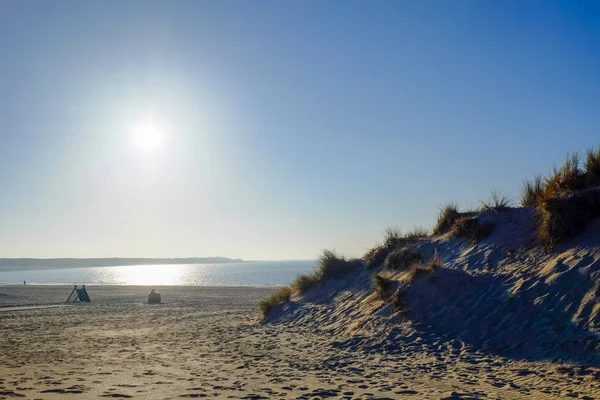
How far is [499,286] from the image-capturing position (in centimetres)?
1054

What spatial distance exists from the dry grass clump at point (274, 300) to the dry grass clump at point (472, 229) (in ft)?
22.2

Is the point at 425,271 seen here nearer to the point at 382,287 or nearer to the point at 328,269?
the point at 382,287

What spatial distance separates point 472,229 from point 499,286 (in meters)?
3.11

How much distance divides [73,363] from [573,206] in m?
11.3

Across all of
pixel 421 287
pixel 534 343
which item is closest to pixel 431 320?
pixel 421 287

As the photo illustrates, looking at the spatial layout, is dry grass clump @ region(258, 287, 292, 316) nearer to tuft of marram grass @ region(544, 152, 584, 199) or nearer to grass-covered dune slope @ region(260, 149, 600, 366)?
grass-covered dune slope @ region(260, 149, 600, 366)

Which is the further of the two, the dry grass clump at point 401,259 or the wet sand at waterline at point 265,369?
the dry grass clump at point 401,259

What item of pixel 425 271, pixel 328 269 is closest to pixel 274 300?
pixel 328 269

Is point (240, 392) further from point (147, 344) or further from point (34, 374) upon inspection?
point (147, 344)

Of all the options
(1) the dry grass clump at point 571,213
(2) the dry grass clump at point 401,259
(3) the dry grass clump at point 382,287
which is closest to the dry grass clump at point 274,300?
(2) the dry grass clump at point 401,259

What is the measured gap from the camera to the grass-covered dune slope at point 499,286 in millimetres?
8695

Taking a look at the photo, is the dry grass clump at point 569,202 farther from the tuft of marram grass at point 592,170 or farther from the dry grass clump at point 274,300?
the dry grass clump at point 274,300

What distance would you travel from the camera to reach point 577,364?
734 centimetres

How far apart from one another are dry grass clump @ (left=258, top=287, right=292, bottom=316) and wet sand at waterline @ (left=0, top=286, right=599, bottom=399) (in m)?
3.00
